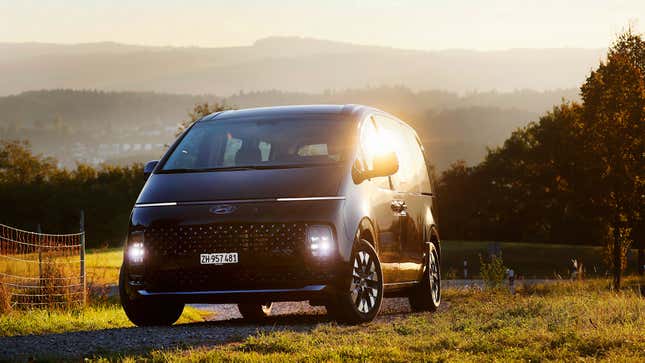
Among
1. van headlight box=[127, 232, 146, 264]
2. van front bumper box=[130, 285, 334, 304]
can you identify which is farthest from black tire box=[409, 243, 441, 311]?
van headlight box=[127, 232, 146, 264]

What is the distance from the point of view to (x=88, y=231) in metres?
110

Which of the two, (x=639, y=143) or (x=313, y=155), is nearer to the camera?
(x=313, y=155)

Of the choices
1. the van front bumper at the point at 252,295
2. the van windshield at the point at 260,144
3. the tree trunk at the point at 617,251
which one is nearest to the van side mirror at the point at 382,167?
the van windshield at the point at 260,144

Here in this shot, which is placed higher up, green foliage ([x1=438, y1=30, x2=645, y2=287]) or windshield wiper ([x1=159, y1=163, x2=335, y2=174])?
windshield wiper ([x1=159, y1=163, x2=335, y2=174])

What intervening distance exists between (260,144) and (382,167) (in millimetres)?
1461

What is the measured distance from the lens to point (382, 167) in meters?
10.9

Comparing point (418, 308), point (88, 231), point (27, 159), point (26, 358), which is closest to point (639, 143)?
point (418, 308)

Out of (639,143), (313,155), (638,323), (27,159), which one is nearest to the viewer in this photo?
(638,323)

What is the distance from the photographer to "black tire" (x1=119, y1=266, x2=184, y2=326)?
1045 cm

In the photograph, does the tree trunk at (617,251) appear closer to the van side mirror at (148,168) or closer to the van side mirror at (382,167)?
the van side mirror at (382,167)

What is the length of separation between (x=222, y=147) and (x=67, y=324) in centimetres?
290

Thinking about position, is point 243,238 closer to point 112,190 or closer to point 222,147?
point 222,147

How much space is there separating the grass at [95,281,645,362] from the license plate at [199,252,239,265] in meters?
1.07

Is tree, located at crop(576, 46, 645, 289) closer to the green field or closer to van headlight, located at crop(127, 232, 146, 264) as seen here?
the green field
